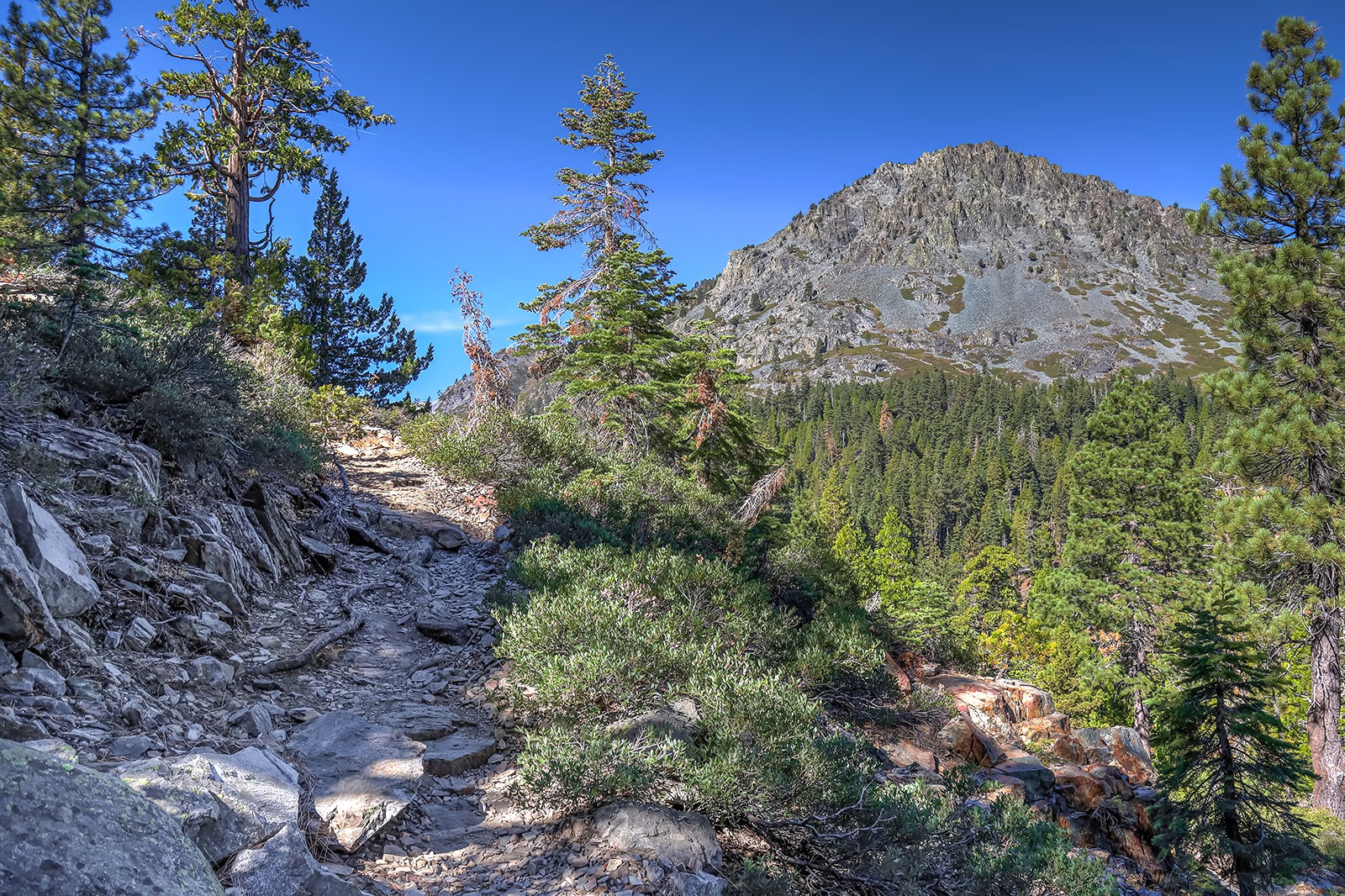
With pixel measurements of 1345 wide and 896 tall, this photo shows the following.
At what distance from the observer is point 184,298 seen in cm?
1365

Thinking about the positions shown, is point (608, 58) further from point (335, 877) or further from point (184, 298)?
point (335, 877)

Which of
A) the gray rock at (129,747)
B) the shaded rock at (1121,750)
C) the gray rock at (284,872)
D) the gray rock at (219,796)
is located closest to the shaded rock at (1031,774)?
the shaded rock at (1121,750)

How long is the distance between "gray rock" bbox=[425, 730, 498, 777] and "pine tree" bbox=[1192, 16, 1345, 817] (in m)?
14.2

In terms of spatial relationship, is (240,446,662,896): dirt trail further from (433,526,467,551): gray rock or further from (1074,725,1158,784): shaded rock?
(1074,725,1158,784): shaded rock

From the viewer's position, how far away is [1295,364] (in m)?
12.1

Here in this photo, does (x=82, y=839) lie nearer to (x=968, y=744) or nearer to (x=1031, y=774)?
(x=968, y=744)

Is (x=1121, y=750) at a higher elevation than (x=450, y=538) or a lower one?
lower

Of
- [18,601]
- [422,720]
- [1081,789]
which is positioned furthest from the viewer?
[1081,789]

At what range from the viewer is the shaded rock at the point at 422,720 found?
195 inches

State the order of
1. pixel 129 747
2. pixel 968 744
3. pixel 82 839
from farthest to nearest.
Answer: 1. pixel 968 744
2. pixel 129 747
3. pixel 82 839

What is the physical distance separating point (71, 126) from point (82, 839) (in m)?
15.0

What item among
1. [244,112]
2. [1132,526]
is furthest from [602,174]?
[1132,526]

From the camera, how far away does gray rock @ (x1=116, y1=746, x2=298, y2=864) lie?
2453 mm

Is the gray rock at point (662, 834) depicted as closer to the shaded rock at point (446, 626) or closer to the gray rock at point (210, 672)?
the gray rock at point (210, 672)
